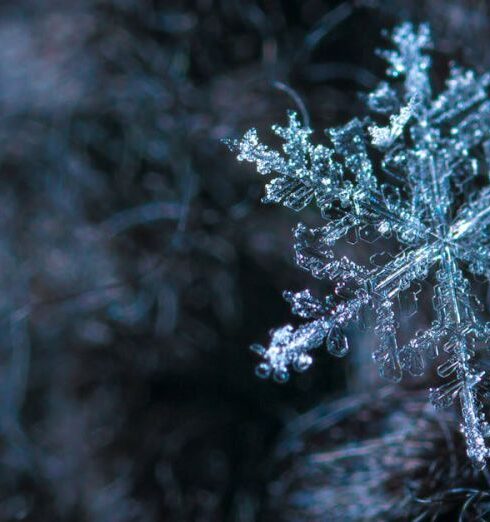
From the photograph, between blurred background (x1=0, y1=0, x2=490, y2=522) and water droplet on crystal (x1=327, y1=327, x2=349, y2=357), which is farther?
blurred background (x1=0, y1=0, x2=490, y2=522)

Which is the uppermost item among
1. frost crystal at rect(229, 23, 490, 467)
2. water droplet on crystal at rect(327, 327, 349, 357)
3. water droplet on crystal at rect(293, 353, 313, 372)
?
frost crystal at rect(229, 23, 490, 467)

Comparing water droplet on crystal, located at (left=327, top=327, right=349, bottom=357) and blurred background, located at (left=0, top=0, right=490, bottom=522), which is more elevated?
blurred background, located at (left=0, top=0, right=490, bottom=522)

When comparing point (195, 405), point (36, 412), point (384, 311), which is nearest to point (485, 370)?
point (384, 311)

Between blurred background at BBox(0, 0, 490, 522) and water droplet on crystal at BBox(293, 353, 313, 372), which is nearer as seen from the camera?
water droplet on crystal at BBox(293, 353, 313, 372)

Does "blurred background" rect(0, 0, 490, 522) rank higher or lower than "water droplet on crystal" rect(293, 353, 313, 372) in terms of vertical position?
higher

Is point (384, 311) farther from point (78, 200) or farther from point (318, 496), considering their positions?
point (78, 200)

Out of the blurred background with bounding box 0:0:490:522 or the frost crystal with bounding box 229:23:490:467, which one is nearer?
the frost crystal with bounding box 229:23:490:467
